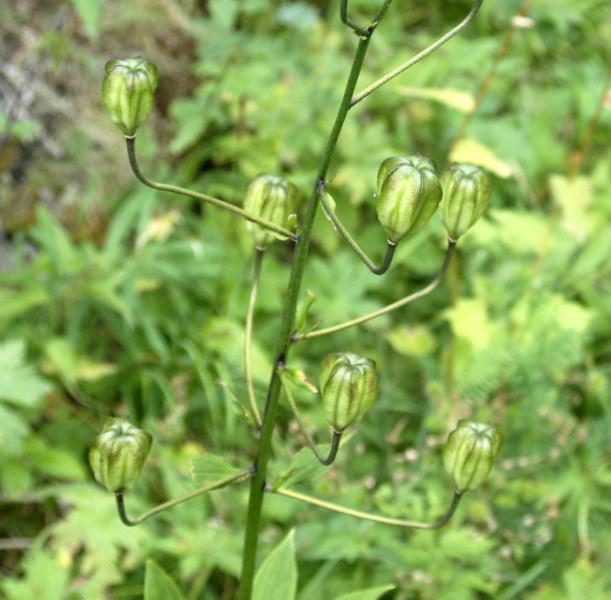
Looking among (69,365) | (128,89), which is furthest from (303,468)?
(69,365)

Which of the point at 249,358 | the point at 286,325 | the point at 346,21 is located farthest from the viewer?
the point at 249,358

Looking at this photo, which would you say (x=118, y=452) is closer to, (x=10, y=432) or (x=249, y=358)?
(x=249, y=358)

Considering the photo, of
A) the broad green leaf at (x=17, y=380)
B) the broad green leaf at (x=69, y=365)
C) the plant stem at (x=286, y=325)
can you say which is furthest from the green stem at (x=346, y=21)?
the broad green leaf at (x=69, y=365)

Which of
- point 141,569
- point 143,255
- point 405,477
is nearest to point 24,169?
point 143,255

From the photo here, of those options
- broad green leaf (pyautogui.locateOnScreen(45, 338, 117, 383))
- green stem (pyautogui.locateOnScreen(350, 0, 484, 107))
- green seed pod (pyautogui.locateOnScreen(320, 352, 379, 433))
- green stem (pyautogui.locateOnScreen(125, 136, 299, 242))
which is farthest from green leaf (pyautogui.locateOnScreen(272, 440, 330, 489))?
broad green leaf (pyautogui.locateOnScreen(45, 338, 117, 383))

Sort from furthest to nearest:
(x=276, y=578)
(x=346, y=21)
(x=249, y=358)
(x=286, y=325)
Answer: (x=276, y=578) < (x=249, y=358) < (x=286, y=325) < (x=346, y=21)

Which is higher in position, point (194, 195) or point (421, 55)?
point (421, 55)

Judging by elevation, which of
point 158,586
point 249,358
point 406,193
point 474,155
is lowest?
point 158,586
